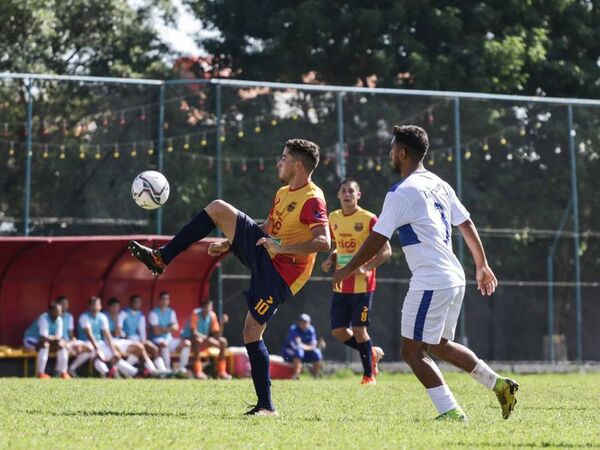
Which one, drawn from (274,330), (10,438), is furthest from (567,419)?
(274,330)

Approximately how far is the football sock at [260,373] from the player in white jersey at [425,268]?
52.8 inches

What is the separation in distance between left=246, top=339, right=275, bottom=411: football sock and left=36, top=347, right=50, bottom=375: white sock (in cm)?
1014

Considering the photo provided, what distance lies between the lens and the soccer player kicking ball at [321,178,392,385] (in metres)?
16.5

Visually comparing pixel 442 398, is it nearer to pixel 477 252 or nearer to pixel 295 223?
pixel 477 252

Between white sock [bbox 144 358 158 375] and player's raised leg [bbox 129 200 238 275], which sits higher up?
player's raised leg [bbox 129 200 238 275]

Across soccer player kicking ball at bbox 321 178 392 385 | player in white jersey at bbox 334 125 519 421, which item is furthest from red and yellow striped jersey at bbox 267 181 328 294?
soccer player kicking ball at bbox 321 178 392 385

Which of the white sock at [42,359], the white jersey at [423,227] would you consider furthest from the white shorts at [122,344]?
the white jersey at [423,227]

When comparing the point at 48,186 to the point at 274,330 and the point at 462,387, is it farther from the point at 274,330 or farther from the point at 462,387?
the point at 462,387

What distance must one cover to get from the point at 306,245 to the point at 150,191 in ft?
9.55

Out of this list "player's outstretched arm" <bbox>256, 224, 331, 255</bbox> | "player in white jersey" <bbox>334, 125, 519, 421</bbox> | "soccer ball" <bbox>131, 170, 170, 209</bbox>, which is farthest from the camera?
"soccer ball" <bbox>131, 170, 170, 209</bbox>

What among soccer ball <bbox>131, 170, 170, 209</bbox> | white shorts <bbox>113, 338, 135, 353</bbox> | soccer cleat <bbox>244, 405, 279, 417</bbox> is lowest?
white shorts <bbox>113, 338, 135, 353</bbox>

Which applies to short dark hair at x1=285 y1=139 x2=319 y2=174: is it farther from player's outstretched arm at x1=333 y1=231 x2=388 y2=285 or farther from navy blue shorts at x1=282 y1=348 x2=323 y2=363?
navy blue shorts at x1=282 y1=348 x2=323 y2=363

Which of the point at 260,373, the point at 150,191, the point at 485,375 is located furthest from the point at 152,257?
the point at 485,375

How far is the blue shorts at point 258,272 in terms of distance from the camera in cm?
1016
